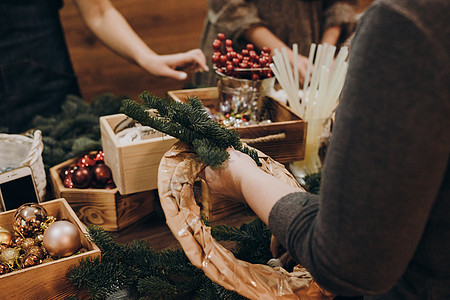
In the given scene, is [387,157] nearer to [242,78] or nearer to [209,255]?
[209,255]

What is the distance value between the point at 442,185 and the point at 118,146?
72cm

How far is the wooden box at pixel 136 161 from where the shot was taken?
38.7 inches

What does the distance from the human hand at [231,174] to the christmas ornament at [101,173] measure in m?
0.43

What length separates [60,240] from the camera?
2.67ft

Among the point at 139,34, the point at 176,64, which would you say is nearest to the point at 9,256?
the point at 176,64

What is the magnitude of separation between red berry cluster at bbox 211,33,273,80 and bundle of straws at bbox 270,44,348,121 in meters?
0.04

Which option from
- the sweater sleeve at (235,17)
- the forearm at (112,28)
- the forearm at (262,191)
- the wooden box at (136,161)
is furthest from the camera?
the sweater sleeve at (235,17)

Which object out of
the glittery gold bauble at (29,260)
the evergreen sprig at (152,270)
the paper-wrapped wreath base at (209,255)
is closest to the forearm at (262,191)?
the paper-wrapped wreath base at (209,255)

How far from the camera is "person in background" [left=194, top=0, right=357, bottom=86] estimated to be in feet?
5.82

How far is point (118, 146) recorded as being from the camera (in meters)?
0.96

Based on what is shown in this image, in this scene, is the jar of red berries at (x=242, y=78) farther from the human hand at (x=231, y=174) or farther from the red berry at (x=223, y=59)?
the human hand at (x=231, y=174)

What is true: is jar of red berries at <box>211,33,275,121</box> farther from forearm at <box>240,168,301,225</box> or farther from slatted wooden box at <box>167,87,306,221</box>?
forearm at <box>240,168,301,225</box>

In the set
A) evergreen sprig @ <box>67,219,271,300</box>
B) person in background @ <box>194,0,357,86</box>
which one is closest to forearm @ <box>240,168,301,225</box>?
A: evergreen sprig @ <box>67,219,271,300</box>

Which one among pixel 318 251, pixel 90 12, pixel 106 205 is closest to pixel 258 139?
pixel 106 205
